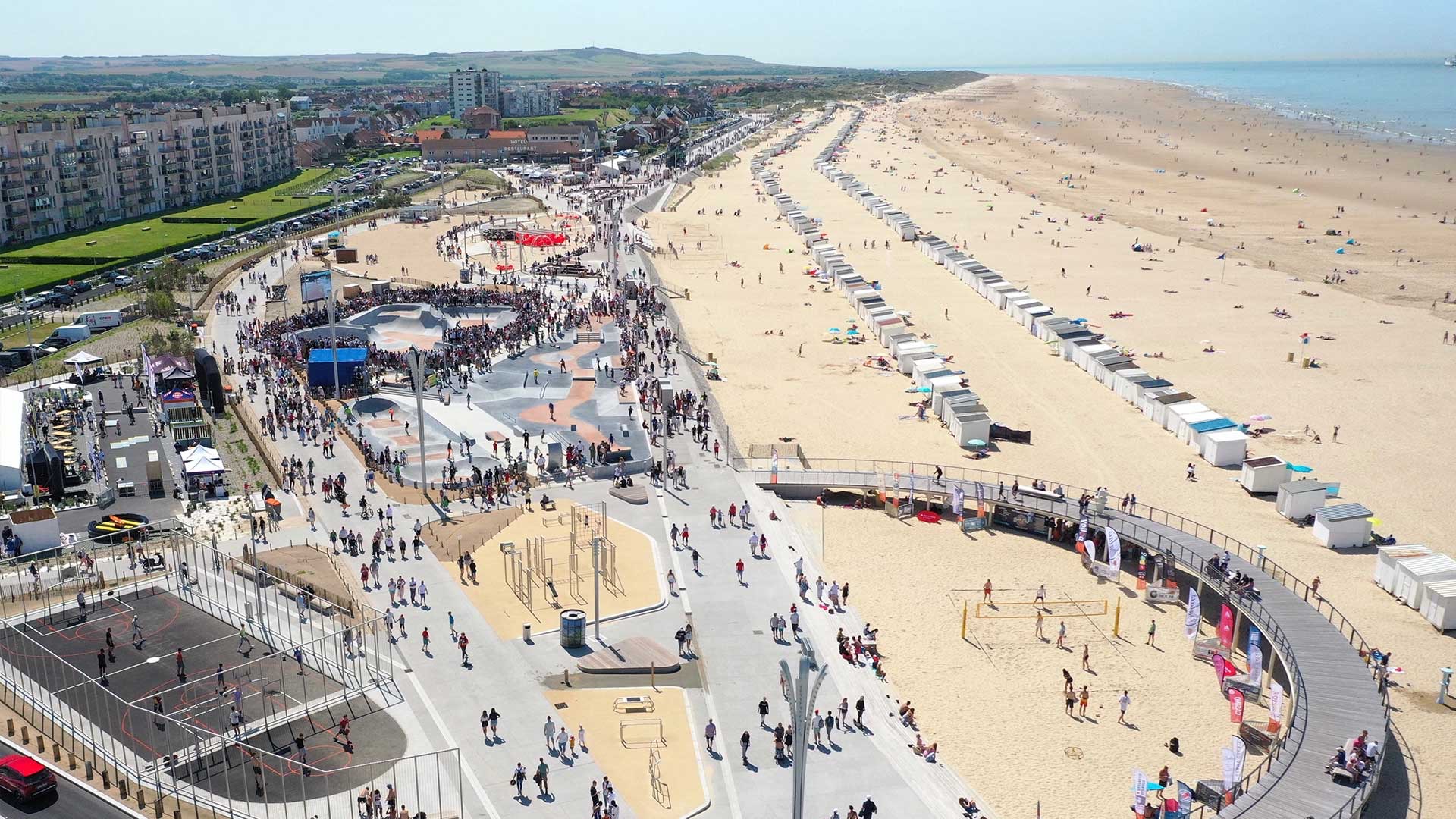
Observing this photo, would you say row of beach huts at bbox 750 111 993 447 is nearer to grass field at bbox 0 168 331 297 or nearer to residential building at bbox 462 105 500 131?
grass field at bbox 0 168 331 297

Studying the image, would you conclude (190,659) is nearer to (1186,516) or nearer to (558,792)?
(558,792)

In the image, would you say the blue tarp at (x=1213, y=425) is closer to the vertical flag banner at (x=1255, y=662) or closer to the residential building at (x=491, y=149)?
the vertical flag banner at (x=1255, y=662)

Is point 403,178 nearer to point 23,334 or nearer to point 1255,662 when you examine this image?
point 23,334

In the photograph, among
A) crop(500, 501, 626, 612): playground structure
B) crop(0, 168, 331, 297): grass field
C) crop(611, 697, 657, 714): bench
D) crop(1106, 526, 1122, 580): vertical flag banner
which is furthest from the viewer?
crop(0, 168, 331, 297): grass field

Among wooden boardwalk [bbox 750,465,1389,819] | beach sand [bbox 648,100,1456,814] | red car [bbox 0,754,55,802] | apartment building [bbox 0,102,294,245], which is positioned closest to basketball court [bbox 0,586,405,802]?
red car [bbox 0,754,55,802]

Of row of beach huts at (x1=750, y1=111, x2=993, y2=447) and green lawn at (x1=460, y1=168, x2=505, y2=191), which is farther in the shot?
green lawn at (x1=460, y1=168, x2=505, y2=191)

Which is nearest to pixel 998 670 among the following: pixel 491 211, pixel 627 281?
pixel 627 281

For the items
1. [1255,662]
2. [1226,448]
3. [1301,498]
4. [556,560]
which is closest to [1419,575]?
[1301,498]
